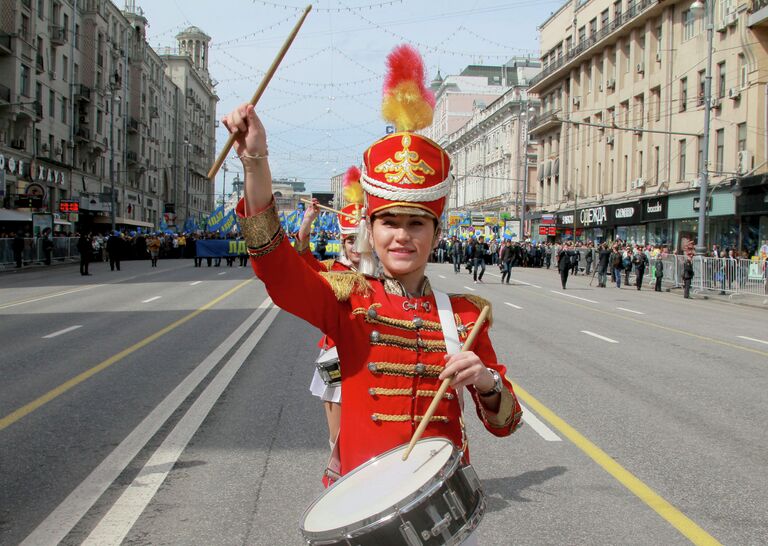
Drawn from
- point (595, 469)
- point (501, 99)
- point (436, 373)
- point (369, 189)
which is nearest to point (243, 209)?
point (369, 189)

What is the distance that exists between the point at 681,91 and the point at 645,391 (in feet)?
121

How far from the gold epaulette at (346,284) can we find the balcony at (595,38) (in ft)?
155

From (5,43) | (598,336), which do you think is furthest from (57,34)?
(598,336)

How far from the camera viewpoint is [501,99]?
261ft

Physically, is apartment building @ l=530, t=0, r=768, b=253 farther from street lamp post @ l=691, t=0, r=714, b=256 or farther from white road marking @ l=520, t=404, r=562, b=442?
white road marking @ l=520, t=404, r=562, b=442

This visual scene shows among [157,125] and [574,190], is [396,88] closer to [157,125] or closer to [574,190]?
[574,190]

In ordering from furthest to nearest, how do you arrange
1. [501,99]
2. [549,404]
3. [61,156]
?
[501,99] < [61,156] < [549,404]

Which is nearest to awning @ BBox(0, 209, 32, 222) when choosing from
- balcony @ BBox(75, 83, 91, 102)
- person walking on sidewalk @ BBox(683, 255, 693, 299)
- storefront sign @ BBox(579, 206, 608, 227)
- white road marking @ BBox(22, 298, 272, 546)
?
balcony @ BBox(75, 83, 91, 102)

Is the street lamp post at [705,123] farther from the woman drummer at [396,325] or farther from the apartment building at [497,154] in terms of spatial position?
the apartment building at [497,154]

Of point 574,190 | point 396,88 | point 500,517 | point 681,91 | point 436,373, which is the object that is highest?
point 681,91

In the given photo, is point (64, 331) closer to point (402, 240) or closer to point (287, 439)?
point (287, 439)

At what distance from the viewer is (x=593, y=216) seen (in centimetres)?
5353

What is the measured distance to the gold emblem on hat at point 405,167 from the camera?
2.64m

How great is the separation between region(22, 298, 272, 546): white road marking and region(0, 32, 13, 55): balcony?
41.5 metres
